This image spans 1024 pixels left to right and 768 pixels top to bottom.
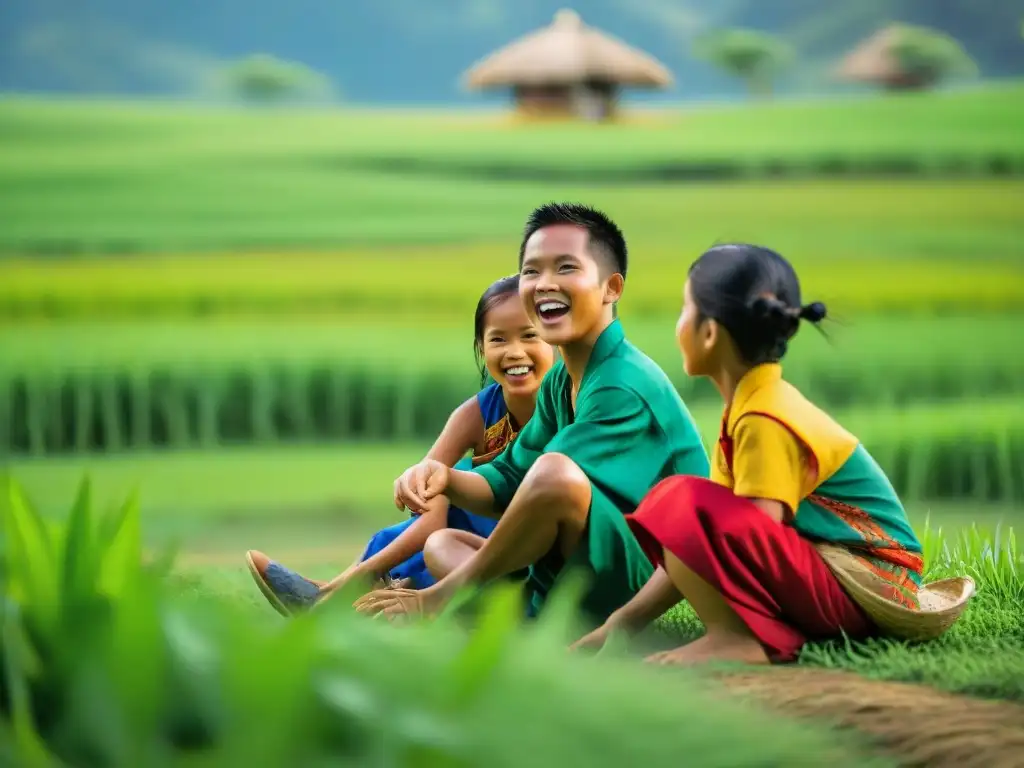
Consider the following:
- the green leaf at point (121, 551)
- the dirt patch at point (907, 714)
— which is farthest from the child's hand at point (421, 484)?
the green leaf at point (121, 551)

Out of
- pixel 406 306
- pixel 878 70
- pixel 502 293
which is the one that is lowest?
pixel 406 306

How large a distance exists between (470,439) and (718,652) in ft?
2.68

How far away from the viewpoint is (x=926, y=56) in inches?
750

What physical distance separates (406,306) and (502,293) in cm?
557

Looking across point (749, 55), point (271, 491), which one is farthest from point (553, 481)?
point (749, 55)

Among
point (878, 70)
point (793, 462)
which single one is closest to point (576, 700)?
point (793, 462)

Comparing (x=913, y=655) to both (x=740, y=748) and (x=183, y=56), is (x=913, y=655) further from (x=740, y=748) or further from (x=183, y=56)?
(x=183, y=56)

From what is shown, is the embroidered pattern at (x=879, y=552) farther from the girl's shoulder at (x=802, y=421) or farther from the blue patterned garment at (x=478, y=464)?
the blue patterned garment at (x=478, y=464)

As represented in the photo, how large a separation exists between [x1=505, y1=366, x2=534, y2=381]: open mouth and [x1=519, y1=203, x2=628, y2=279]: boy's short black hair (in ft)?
0.86

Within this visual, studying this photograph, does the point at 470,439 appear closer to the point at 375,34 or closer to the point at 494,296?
the point at 494,296

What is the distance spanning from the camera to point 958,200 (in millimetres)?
11781

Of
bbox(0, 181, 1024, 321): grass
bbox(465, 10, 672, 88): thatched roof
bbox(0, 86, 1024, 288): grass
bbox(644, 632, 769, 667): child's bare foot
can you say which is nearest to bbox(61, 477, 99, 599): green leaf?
bbox(644, 632, 769, 667): child's bare foot

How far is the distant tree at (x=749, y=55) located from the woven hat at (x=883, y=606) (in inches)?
759

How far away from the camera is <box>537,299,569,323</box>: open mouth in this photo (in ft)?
7.78
